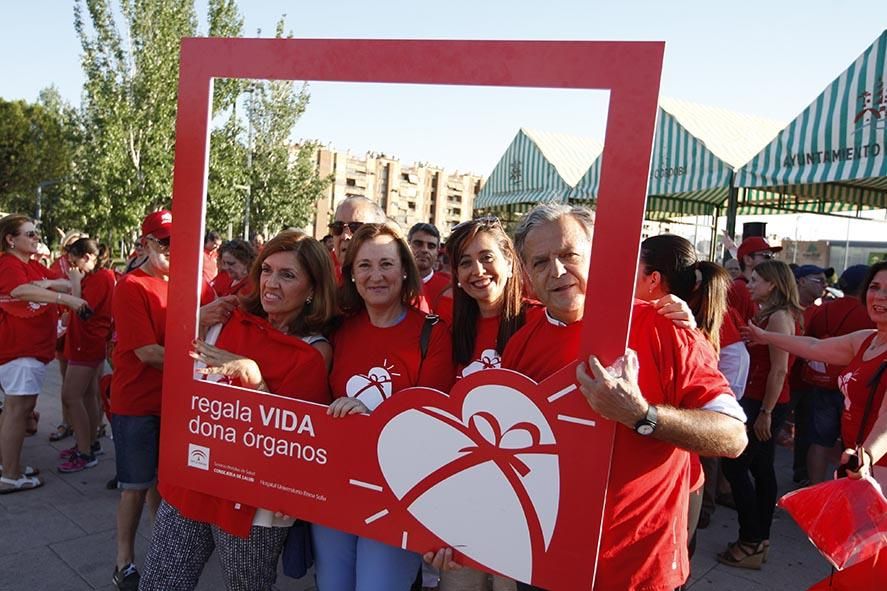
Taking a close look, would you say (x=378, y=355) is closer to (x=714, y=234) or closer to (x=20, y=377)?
(x=20, y=377)

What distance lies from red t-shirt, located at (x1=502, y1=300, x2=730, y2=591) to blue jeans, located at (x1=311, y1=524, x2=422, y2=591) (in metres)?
0.64

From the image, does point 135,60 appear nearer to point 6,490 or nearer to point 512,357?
point 6,490

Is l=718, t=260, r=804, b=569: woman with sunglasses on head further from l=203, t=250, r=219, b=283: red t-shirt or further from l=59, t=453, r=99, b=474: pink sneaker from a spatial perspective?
l=59, t=453, r=99, b=474: pink sneaker

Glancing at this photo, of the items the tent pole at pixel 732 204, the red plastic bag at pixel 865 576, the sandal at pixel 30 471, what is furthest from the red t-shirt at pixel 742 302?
the sandal at pixel 30 471

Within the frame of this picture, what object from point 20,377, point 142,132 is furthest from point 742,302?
point 142,132

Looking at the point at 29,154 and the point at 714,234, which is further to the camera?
the point at 29,154

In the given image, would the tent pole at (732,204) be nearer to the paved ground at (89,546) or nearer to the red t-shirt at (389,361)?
the paved ground at (89,546)

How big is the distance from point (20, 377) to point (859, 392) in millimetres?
4816

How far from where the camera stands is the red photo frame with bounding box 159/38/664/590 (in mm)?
1430

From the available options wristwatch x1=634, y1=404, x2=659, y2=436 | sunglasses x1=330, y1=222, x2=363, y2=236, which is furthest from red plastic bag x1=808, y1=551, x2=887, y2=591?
sunglasses x1=330, y1=222, x2=363, y2=236

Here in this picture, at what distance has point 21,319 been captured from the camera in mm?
4152

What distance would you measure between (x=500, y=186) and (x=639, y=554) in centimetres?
968

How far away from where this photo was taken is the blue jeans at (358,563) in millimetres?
1919

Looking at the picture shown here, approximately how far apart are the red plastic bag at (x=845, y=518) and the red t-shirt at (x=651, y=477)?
41 centimetres
